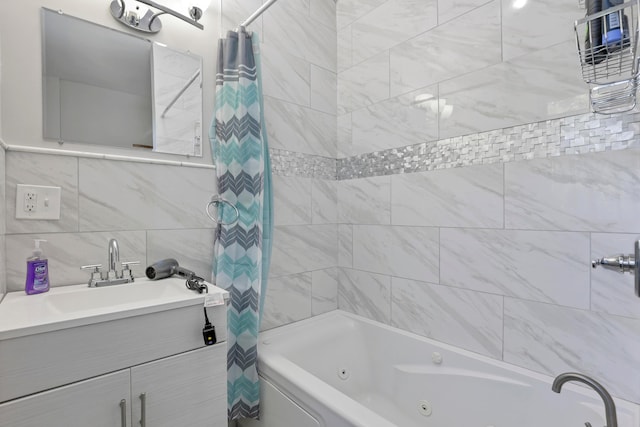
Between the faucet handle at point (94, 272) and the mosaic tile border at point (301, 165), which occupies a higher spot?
the mosaic tile border at point (301, 165)

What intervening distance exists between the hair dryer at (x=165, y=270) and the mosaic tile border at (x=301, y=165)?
768 millimetres

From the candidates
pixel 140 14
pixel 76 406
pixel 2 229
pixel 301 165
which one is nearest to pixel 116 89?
pixel 140 14

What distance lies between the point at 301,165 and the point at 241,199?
57 cm

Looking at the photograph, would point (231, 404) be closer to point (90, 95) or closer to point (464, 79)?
point (90, 95)

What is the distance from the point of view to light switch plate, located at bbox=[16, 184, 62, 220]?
3.63ft

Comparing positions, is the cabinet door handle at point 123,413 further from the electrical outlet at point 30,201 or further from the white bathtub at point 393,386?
the electrical outlet at point 30,201

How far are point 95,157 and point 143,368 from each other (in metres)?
0.88

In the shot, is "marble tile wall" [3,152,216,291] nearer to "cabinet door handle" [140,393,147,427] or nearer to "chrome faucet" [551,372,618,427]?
"cabinet door handle" [140,393,147,427]

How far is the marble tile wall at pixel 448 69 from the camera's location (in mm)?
1209

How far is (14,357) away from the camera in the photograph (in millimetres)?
762

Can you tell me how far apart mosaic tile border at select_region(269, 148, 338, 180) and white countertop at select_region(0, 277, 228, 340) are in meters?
0.86

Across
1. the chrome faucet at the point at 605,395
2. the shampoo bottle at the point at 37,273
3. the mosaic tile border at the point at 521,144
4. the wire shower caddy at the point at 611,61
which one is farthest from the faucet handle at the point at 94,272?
the wire shower caddy at the point at 611,61

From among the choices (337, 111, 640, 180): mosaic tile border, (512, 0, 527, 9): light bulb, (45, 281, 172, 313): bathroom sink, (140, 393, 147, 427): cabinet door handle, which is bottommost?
(140, 393, 147, 427): cabinet door handle

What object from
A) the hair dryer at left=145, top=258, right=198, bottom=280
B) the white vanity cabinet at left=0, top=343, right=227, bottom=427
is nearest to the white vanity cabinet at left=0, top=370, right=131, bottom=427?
the white vanity cabinet at left=0, top=343, right=227, bottom=427
